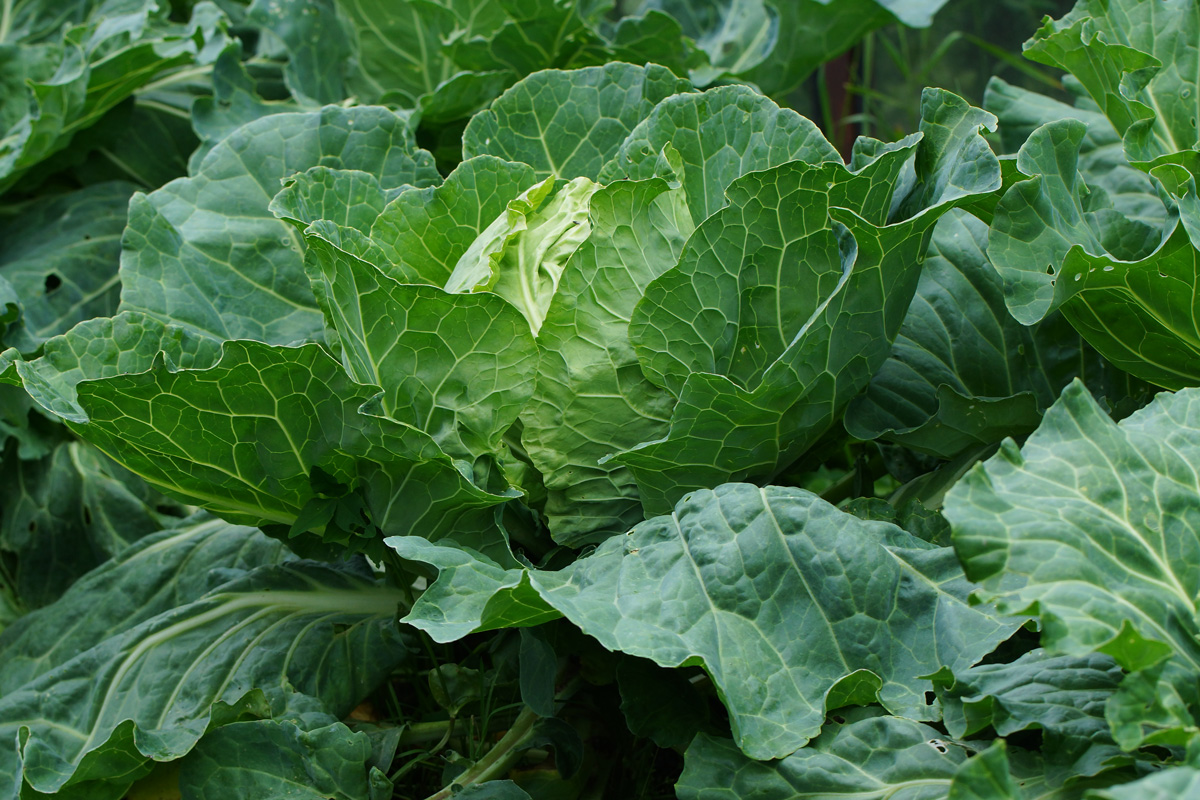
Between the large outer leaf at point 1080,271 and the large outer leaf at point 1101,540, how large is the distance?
21cm

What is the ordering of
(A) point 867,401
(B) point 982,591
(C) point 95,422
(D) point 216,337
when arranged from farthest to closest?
1. (D) point 216,337
2. (A) point 867,401
3. (C) point 95,422
4. (B) point 982,591

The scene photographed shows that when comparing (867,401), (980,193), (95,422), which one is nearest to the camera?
(980,193)

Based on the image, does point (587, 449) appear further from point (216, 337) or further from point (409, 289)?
point (216, 337)

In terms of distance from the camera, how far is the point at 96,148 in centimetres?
230

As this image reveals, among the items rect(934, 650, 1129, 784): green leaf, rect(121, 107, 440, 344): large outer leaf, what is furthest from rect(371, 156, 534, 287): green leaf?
Answer: rect(934, 650, 1129, 784): green leaf

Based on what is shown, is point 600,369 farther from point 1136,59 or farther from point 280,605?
point 1136,59

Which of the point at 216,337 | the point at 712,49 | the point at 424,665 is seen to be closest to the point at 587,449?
the point at 424,665

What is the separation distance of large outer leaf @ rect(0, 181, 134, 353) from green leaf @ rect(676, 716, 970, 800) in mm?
1533

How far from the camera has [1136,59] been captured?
1.30 m

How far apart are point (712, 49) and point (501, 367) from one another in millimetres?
1398

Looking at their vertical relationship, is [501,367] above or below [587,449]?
above

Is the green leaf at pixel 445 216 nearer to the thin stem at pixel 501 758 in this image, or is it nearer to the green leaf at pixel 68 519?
the thin stem at pixel 501 758

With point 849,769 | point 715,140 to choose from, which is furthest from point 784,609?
point 715,140

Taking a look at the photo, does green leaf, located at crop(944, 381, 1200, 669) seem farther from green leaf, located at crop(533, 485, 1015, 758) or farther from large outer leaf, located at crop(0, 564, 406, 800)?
large outer leaf, located at crop(0, 564, 406, 800)
